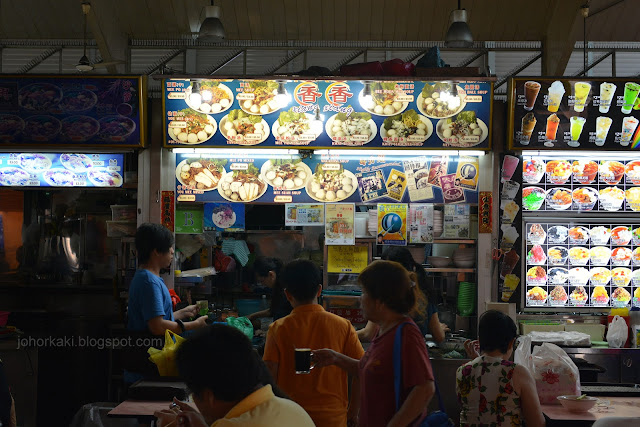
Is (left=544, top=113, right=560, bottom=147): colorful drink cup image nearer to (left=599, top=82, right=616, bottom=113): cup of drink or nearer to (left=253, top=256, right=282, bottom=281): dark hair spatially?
(left=599, top=82, right=616, bottom=113): cup of drink

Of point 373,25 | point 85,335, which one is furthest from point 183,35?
point 85,335

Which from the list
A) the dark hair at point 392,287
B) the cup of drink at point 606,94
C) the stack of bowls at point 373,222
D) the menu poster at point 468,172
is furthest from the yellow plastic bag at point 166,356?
the cup of drink at point 606,94

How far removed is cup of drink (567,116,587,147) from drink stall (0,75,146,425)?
14.3 feet

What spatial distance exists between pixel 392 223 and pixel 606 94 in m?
2.52

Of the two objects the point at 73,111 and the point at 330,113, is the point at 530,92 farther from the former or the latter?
the point at 73,111

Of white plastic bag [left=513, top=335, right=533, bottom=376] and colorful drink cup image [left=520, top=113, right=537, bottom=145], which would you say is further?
colorful drink cup image [left=520, top=113, right=537, bottom=145]

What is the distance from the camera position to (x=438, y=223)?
689 cm

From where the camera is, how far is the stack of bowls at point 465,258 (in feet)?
22.3

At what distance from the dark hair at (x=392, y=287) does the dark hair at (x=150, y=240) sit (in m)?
2.02

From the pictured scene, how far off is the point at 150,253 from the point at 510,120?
3843mm

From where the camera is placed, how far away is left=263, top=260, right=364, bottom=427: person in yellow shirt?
348cm

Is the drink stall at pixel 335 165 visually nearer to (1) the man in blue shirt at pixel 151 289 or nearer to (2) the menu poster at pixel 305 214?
(2) the menu poster at pixel 305 214

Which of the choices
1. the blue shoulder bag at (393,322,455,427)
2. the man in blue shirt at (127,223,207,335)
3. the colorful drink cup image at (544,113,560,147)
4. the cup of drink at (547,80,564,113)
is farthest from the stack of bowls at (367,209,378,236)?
the blue shoulder bag at (393,322,455,427)

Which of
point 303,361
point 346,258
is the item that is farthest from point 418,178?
point 303,361
